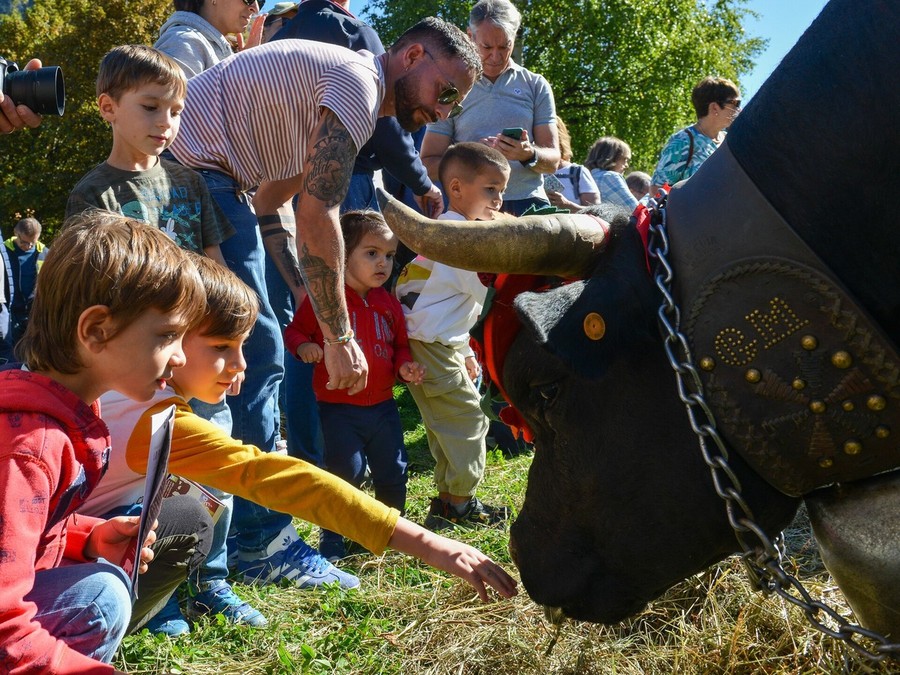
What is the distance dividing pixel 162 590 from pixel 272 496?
2.16ft

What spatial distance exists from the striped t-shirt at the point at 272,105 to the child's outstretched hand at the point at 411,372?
1183 millimetres

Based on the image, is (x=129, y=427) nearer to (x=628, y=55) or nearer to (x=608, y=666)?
(x=608, y=666)

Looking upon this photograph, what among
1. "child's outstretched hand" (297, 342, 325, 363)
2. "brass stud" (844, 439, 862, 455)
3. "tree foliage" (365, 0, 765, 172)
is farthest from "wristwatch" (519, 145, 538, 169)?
"tree foliage" (365, 0, 765, 172)

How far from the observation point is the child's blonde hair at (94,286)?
2193 millimetres

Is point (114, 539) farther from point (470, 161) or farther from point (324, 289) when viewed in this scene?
point (470, 161)

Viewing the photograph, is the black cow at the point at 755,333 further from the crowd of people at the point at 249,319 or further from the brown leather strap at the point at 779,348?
the crowd of people at the point at 249,319

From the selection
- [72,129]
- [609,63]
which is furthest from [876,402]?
[609,63]

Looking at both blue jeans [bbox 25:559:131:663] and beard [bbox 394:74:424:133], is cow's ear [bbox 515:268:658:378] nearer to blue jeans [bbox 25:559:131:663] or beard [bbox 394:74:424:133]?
blue jeans [bbox 25:559:131:663]

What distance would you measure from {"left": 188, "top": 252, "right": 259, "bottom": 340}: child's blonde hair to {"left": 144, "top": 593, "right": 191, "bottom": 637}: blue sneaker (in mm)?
1192

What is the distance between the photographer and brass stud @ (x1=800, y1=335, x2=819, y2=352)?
1854 mm

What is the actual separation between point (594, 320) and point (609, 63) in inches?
1101

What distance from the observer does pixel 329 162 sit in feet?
12.0

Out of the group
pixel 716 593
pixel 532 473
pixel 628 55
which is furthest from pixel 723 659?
pixel 628 55

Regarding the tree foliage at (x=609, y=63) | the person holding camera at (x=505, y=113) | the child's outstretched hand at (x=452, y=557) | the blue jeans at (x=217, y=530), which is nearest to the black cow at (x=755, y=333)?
the child's outstretched hand at (x=452, y=557)
